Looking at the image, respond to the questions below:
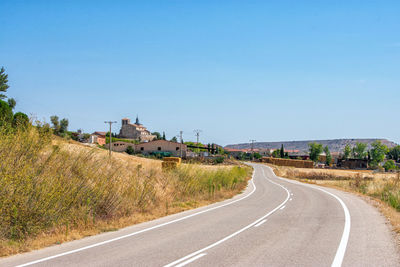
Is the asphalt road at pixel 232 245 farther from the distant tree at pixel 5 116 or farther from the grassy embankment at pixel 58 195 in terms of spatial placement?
the distant tree at pixel 5 116

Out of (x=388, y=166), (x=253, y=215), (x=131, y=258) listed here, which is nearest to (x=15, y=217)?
(x=131, y=258)

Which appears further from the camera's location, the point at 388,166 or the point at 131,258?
the point at 388,166

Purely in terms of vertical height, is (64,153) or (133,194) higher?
(64,153)

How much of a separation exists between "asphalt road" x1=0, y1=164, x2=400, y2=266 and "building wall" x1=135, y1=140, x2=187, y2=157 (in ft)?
301

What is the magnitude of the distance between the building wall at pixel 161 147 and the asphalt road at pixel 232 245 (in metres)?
91.9

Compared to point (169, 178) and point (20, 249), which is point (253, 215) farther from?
point (20, 249)

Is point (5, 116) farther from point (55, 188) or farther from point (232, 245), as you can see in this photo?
point (232, 245)

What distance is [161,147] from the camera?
10881 centimetres

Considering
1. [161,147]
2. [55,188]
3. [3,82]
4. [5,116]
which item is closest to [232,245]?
[55,188]

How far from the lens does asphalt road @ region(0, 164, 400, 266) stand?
7.77 metres

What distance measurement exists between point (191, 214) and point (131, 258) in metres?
7.60

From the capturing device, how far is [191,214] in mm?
15453

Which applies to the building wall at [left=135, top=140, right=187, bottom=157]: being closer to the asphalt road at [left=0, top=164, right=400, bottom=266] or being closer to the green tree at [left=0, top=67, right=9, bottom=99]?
the green tree at [left=0, top=67, right=9, bottom=99]

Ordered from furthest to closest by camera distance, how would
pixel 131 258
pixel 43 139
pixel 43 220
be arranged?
pixel 43 139 → pixel 43 220 → pixel 131 258
